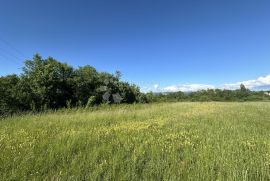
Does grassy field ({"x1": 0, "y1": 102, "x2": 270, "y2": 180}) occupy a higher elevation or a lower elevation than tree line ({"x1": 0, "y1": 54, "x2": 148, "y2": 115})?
lower

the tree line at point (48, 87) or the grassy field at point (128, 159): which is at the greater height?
the tree line at point (48, 87)

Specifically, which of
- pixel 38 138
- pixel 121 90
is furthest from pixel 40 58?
pixel 38 138

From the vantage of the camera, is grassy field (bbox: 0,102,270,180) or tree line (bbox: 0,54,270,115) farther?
tree line (bbox: 0,54,270,115)

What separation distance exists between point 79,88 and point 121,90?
11696mm

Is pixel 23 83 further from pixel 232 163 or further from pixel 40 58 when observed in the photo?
pixel 232 163

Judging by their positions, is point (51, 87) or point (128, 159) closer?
point (128, 159)

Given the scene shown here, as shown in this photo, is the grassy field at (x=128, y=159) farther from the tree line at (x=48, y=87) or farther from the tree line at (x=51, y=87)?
the tree line at (x=48, y=87)

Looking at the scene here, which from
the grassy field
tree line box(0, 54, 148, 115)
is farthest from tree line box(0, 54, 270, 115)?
the grassy field

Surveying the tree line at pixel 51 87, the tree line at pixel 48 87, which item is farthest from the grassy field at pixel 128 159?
the tree line at pixel 48 87

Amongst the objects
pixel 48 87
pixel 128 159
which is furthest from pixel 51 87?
pixel 128 159

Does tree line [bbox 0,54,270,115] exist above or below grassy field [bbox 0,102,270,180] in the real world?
above

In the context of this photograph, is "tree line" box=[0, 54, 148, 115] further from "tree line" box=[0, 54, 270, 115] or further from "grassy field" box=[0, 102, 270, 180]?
"grassy field" box=[0, 102, 270, 180]

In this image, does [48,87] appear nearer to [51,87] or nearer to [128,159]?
[51,87]

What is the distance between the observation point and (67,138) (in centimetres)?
574
